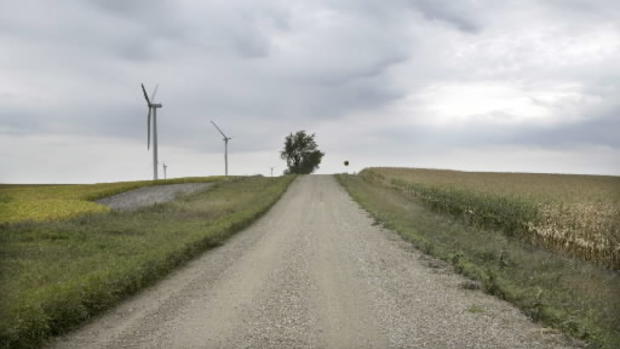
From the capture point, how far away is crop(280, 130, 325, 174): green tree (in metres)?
118

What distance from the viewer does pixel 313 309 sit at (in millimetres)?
9844

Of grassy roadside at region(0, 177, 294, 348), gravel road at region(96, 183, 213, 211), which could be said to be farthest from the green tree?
grassy roadside at region(0, 177, 294, 348)

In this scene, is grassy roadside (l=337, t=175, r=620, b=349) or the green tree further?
the green tree

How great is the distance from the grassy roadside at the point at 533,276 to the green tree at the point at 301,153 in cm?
9175

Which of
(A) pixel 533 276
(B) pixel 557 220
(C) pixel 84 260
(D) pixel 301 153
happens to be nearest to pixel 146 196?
(C) pixel 84 260

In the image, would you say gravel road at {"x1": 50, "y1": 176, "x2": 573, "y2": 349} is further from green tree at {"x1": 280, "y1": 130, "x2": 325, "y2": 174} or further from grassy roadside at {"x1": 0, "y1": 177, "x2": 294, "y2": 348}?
green tree at {"x1": 280, "y1": 130, "x2": 325, "y2": 174}

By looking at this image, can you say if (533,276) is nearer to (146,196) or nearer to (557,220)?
(557,220)

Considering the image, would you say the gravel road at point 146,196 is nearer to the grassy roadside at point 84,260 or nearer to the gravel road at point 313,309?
the grassy roadside at point 84,260

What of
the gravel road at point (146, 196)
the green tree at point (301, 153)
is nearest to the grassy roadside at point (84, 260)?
the gravel road at point (146, 196)

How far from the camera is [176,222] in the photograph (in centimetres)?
2452

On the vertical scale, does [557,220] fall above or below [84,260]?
above

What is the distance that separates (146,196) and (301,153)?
75195 millimetres

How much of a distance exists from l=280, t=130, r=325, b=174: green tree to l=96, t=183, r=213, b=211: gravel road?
214 ft

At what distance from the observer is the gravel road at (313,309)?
8.13 metres
